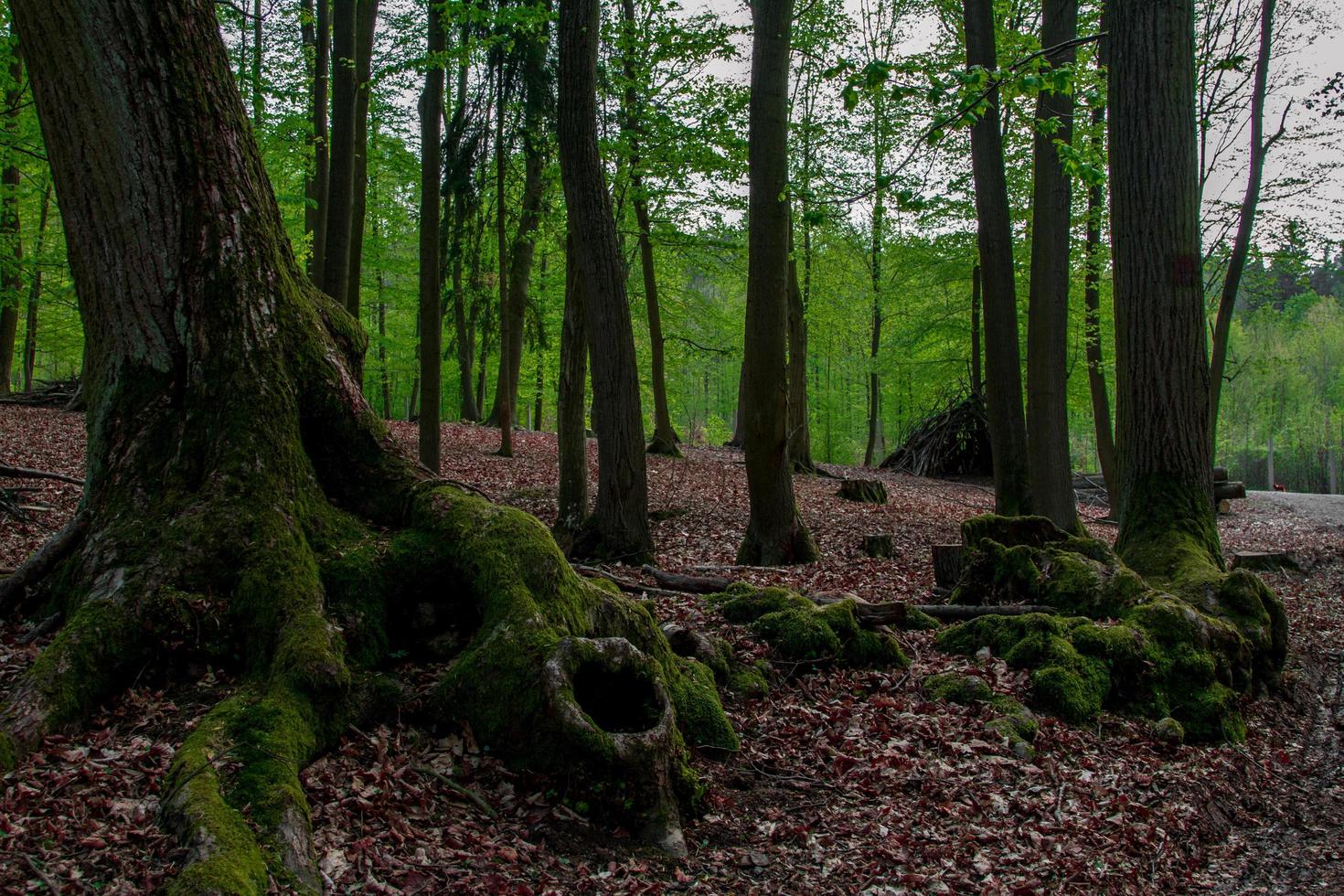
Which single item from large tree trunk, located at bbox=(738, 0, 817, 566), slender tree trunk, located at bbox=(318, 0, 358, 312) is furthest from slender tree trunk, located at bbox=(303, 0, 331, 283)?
large tree trunk, located at bbox=(738, 0, 817, 566)

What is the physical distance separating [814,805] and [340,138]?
10.1 metres

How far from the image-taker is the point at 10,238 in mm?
15297

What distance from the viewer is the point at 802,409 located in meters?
19.0

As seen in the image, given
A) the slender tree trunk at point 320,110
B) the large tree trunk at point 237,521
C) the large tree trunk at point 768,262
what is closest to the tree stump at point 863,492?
the large tree trunk at point 768,262

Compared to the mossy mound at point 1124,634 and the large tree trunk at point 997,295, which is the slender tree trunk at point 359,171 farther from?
the mossy mound at point 1124,634

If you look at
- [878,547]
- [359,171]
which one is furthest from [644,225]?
[878,547]

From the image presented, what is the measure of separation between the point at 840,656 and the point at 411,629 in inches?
122

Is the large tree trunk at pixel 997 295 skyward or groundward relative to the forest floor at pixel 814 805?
skyward

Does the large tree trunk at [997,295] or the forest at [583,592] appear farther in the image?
the large tree trunk at [997,295]

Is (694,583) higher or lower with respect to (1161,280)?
lower

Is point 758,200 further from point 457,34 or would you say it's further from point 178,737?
point 178,737

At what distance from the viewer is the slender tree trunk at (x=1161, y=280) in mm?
7035

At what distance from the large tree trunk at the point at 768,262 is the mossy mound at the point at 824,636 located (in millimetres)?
2840

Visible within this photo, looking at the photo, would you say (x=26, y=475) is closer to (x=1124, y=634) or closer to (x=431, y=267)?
(x=431, y=267)
